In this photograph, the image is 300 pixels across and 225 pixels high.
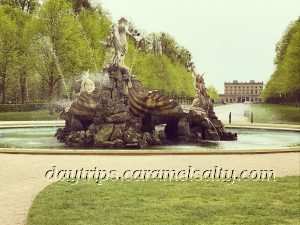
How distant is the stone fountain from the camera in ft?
67.8

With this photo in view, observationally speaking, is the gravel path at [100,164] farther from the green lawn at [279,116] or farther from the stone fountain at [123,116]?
the green lawn at [279,116]

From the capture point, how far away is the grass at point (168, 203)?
838 cm

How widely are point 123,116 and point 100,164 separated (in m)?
6.86

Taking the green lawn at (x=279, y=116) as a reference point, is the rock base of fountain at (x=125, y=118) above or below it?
above

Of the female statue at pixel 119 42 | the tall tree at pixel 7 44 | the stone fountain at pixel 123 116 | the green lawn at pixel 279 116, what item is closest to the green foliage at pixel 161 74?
the green lawn at pixel 279 116

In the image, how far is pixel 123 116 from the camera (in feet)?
68.3

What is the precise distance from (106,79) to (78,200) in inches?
491

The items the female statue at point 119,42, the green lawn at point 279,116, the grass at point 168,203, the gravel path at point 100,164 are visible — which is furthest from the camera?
the green lawn at point 279,116

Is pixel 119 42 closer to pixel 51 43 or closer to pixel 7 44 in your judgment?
pixel 51 43

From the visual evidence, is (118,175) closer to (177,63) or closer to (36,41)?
(36,41)

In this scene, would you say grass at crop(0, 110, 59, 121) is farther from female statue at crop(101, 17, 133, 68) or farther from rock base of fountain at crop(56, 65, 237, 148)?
female statue at crop(101, 17, 133, 68)

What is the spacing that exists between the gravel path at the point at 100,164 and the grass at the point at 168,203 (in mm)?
600

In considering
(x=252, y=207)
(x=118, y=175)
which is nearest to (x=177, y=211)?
(x=252, y=207)

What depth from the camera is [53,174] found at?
40.9ft
